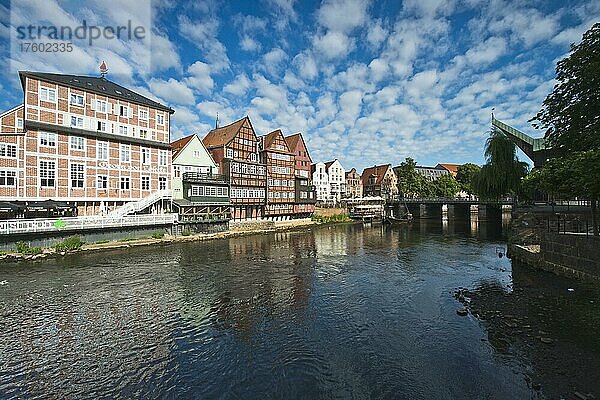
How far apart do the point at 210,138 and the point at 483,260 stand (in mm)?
40327

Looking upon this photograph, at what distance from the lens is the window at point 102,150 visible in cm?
3350

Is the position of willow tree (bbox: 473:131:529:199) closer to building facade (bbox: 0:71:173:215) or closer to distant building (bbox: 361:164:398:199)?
building facade (bbox: 0:71:173:215)

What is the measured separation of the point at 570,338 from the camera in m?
10.9

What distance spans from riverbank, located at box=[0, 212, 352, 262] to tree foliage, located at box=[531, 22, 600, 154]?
32.8m

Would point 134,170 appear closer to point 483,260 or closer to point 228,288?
point 228,288

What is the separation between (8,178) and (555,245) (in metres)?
41.2

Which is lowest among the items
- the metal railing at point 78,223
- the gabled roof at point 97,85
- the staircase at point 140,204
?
the metal railing at point 78,223

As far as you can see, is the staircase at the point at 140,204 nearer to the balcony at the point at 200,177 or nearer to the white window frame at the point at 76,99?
the balcony at the point at 200,177

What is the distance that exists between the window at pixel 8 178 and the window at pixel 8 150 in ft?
4.84

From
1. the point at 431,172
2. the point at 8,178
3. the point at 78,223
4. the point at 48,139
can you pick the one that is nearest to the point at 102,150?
the point at 48,139

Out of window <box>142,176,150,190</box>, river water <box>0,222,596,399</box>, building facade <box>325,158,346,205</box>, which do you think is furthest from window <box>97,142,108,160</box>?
building facade <box>325,158,346,205</box>

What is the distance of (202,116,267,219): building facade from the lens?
45500 millimetres

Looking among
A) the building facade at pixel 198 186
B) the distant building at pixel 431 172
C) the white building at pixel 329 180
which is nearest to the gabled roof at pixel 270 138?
the building facade at pixel 198 186

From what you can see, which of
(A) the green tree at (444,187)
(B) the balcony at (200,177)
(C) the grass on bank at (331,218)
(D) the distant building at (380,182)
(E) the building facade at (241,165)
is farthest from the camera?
(D) the distant building at (380,182)
